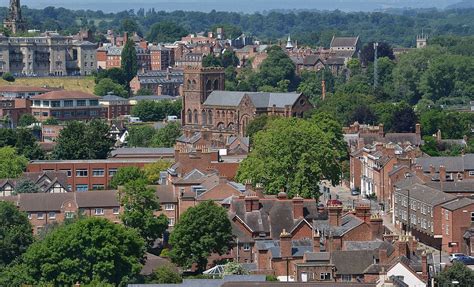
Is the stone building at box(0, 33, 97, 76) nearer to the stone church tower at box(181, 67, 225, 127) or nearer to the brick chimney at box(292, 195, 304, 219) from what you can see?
the stone church tower at box(181, 67, 225, 127)

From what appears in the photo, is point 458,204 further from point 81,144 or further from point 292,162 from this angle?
point 81,144

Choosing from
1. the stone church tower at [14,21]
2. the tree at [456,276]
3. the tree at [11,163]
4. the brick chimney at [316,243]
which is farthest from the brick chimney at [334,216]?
the stone church tower at [14,21]

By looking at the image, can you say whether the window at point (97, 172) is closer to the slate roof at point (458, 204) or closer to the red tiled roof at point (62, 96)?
the slate roof at point (458, 204)

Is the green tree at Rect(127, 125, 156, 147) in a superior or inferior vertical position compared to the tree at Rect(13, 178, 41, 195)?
inferior

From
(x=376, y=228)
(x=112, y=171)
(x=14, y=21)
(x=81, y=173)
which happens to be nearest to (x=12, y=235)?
(x=376, y=228)

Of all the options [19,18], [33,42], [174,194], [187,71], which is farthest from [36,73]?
[174,194]

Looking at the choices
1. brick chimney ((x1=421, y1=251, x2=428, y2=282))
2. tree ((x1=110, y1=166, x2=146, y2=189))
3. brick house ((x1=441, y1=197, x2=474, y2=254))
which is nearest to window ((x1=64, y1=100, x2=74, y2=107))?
tree ((x1=110, y1=166, x2=146, y2=189))
